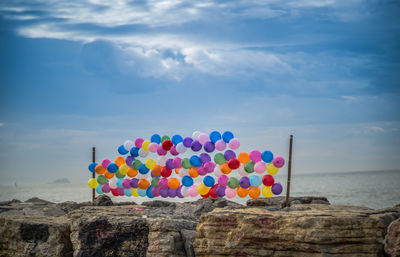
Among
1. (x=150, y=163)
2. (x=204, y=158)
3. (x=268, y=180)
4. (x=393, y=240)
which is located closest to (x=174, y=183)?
(x=150, y=163)

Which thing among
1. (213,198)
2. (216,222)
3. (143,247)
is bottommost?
(213,198)

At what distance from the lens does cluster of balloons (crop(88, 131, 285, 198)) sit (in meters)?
9.16

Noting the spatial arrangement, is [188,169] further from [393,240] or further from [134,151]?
[393,240]

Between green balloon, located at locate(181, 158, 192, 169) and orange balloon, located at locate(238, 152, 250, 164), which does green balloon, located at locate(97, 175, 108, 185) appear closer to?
green balloon, located at locate(181, 158, 192, 169)

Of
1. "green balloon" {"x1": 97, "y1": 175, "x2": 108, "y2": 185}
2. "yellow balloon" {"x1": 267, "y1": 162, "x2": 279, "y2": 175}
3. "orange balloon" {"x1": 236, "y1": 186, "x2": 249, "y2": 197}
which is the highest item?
"yellow balloon" {"x1": 267, "y1": 162, "x2": 279, "y2": 175}

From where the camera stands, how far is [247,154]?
9133mm

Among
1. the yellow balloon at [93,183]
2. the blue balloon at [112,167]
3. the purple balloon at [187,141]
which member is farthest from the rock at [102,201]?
the purple balloon at [187,141]

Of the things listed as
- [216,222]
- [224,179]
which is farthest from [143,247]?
[224,179]

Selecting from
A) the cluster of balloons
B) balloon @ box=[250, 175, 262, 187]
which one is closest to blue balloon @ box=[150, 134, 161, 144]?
the cluster of balloons

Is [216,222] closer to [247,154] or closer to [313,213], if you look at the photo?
[313,213]

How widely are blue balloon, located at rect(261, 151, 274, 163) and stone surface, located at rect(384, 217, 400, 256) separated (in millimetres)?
5185

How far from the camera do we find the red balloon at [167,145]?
982 centimetres

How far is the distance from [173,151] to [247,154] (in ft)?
5.57

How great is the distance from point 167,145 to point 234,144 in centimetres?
156
